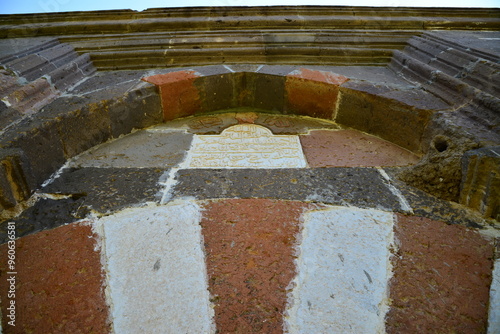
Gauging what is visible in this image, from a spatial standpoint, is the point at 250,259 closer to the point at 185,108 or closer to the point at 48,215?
the point at 48,215

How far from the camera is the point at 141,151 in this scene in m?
1.74

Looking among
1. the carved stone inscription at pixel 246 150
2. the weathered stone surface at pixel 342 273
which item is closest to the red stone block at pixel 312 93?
the carved stone inscription at pixel 246 150

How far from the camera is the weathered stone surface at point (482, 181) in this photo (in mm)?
1135

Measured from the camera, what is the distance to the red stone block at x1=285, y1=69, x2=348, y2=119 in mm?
2064

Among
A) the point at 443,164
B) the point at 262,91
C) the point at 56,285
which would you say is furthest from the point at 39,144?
the point at 443,164

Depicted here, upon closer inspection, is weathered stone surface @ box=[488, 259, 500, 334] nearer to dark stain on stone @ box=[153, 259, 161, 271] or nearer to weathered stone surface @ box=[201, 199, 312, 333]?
weathered stone surface @ box=[201, 199, 312, 333]

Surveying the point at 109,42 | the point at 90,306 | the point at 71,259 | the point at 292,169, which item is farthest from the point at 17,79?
the point at 292,169

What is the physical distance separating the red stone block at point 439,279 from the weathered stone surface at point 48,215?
1205mm

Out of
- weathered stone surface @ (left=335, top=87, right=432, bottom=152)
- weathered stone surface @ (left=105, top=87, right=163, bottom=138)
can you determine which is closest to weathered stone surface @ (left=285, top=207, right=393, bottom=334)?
weathered stone surface @ (left=335, top=87, right=432, bottom=152)

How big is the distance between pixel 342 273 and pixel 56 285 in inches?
36.8

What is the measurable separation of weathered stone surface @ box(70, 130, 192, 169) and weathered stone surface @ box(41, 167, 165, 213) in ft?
0.30

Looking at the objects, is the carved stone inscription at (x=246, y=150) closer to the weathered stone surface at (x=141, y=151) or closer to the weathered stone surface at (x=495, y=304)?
the weathered stone surface at (x=141, y=151)

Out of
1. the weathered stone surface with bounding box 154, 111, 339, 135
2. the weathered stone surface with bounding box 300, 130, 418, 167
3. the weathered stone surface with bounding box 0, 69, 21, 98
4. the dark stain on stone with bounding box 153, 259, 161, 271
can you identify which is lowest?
the dark stain on stone with bounding box 153, 259, 161, 271

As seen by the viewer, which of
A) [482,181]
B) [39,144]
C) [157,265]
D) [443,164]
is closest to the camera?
[157,265]
